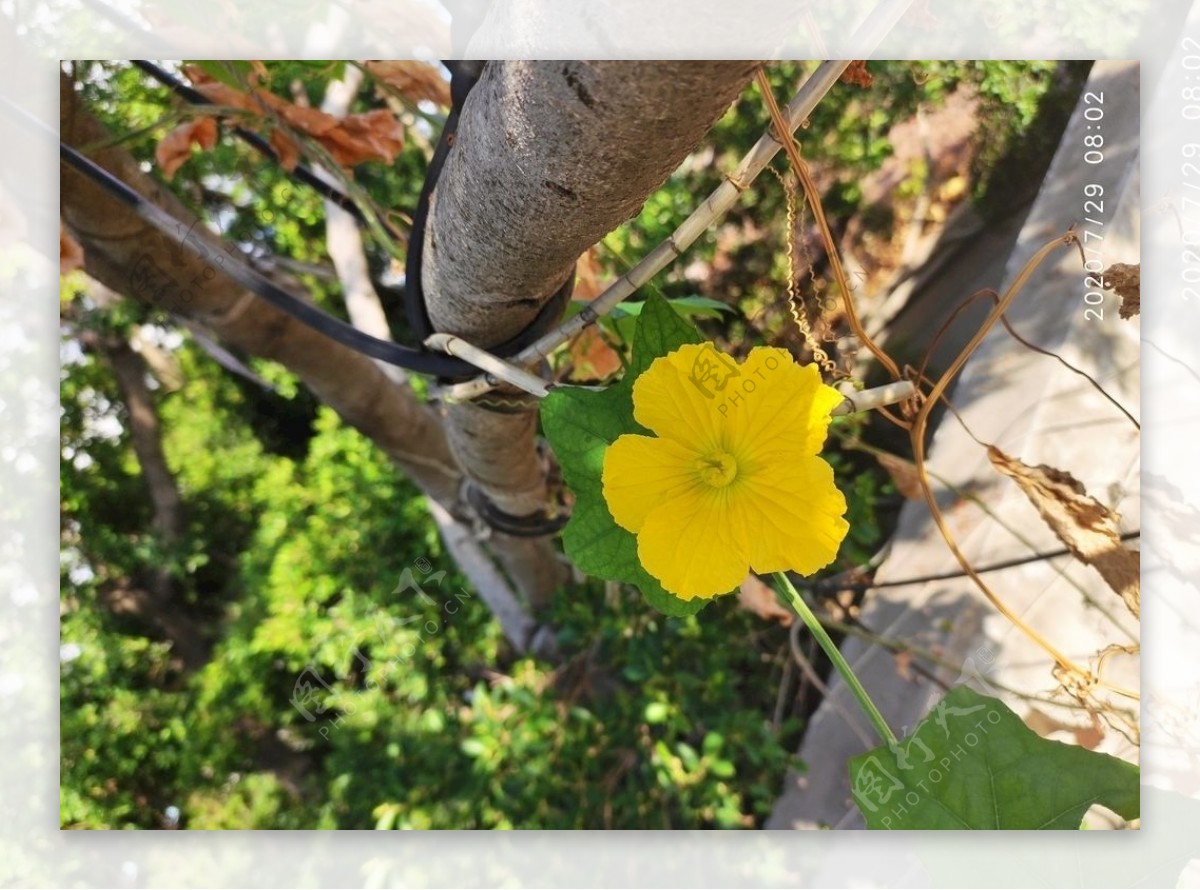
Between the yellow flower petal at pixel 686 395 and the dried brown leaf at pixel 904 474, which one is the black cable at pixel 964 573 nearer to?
the dried brown leaf at pixel 904 474

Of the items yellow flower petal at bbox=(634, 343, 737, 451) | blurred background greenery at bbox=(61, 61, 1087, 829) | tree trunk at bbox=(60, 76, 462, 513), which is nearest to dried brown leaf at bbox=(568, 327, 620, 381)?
blurred background greenery at bbox=(61, 61, 1087, 829)

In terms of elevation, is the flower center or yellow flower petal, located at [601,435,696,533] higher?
the flower center

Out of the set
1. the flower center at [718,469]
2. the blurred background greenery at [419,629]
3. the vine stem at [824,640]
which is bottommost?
the blurred background greenery at [419,629]

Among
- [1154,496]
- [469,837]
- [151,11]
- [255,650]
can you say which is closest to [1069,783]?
[1154,496]

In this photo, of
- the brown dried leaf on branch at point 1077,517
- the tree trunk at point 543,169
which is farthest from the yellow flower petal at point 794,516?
the brown dried leaf on branch at point 1077,517

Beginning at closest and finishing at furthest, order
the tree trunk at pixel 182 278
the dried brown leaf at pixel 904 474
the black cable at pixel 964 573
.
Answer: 1. the tree trunk at pixel 182 278
2. the black cable at pixel 964 573
3. the dried brown leaf at pixel 904 474

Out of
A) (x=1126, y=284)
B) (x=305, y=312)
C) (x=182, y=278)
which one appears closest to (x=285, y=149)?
(x=182, y=278)

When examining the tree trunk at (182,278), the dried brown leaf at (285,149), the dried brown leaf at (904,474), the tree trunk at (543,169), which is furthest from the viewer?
the dried brown leaf at (904,474)

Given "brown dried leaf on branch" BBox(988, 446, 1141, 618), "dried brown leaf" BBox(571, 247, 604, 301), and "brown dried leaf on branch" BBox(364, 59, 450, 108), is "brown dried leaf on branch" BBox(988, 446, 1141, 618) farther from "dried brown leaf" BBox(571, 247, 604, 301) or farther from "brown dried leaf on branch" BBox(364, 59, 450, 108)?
"brown dried leaf on branch" BBox(364, 59, 450, 108)
